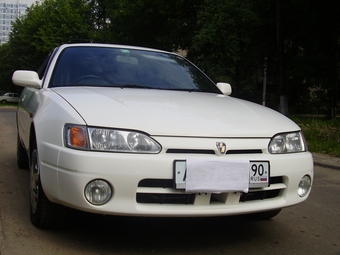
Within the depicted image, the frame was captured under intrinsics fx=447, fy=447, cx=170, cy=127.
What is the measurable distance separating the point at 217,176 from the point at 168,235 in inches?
31.9

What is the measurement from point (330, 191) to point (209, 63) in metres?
15.4

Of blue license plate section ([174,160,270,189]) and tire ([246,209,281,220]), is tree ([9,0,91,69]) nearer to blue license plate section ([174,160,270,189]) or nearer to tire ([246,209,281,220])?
tire ([246,209,281,220])

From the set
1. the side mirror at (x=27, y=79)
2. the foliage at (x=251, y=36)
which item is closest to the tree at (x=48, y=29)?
the foliage at (x=251, y=36)

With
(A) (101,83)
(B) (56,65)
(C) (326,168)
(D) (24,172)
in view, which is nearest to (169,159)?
(A) (101,83)

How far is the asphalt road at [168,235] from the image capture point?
9.66 ft

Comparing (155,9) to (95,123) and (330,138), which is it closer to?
(330,138)

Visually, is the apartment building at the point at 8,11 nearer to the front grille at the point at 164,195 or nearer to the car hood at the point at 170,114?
the car hood at the point at 170,114

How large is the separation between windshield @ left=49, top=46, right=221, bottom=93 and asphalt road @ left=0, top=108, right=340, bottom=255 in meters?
1.14

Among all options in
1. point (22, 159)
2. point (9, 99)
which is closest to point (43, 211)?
point (22, 159)

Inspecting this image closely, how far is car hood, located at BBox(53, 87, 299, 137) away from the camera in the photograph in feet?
8.96

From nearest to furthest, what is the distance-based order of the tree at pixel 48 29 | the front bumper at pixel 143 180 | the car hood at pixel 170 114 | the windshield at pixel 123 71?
the front bumper at pixel 143 180
the car hood at pixel 170 114
the windshield at pixel 123 71
the tree at pixel 48 29

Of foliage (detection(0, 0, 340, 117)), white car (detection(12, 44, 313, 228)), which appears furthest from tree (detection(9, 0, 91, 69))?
white car (detection(12, 44, 313, 228))

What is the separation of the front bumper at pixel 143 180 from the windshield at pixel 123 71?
1122mm

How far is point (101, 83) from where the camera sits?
3.78 metres
